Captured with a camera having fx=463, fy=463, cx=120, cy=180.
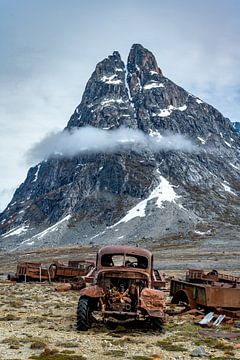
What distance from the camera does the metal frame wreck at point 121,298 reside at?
1680 cm

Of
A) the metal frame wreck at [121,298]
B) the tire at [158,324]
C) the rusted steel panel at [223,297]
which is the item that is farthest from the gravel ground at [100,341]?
the rusted steel panel at [223,297]

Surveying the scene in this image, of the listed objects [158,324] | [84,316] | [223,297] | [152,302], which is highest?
[223,297]

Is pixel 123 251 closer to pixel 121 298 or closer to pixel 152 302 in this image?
pixel 121 298

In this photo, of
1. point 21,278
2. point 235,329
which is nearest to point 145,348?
point 235,329

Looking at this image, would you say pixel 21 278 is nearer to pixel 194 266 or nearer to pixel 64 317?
pixel 64 317

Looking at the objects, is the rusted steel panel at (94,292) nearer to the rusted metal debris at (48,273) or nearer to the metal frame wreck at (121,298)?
the metal frame wreck at (121,298)

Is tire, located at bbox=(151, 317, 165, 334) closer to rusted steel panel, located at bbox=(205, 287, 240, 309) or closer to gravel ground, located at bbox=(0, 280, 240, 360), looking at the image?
gravel ground, located at bbox=(0, 280, 240, 360)

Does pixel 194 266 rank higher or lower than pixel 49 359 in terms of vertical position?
higher

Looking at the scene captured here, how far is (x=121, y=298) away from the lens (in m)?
17.4

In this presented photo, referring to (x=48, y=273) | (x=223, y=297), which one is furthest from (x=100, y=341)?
(x=48, y=273)

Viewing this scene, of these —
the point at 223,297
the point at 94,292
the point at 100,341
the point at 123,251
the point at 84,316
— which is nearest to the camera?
the point at 100,341

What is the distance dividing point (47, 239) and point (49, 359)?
185290 millimetres

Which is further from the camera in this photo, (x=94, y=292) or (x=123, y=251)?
(x=123, y=251)

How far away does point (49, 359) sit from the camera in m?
12.3
